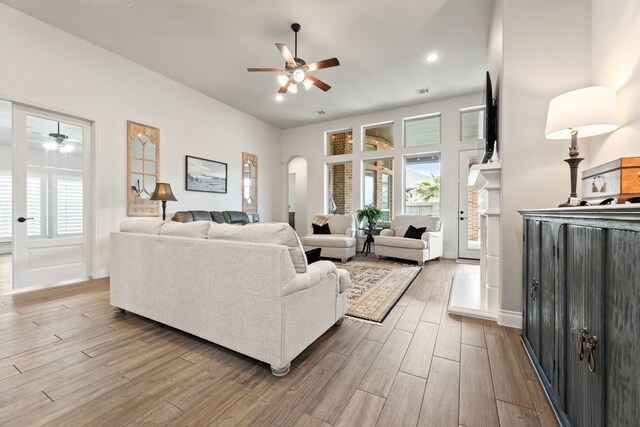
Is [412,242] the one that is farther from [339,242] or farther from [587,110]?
[587,110]

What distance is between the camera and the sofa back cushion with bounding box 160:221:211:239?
2.05 m

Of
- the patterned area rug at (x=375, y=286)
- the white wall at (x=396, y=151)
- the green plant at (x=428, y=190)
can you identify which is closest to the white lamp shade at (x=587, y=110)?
the patterned area rug at (x=375, y=286)

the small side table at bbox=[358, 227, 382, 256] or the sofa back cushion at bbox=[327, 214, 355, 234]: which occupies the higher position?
the sofa back cushion at bbox=[327, 214, 355, 234]

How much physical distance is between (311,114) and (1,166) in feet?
23.5

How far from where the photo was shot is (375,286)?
3408 millimetres

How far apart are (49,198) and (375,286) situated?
441 cm

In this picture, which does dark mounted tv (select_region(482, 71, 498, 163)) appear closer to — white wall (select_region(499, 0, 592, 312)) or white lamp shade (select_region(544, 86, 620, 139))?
white wall (select_region(499, 0, 592, 312))

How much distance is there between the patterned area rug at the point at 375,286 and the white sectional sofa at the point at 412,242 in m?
0.21

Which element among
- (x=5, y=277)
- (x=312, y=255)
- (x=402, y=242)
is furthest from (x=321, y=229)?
(x=5, y=277)

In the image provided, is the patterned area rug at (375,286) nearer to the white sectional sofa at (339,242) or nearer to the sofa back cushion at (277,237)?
the white sectional sofa at (339,242)

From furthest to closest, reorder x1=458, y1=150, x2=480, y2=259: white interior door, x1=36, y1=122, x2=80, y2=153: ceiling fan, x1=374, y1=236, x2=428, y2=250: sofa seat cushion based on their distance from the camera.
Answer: x1=458, y1=150, x2=480, y2=259: white interior door, x1=374, y1=236, x2=428, y2=250: sofa seat cushion, x1=36, y1=122, x2=80, y2=153: ceiling fan

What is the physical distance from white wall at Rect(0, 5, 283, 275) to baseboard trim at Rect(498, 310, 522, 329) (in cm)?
502

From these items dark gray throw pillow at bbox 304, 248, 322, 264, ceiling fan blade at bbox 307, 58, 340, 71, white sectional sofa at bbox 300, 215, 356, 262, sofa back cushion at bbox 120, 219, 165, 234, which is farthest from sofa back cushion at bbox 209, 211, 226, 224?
dark gray throw pillow at bbox 304, 248, 322, 264

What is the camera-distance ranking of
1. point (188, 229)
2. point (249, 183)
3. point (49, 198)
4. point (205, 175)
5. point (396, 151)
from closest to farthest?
point (188, 229), point (49, 198), point (205, 175), point (396, 151), point (249, 183)
